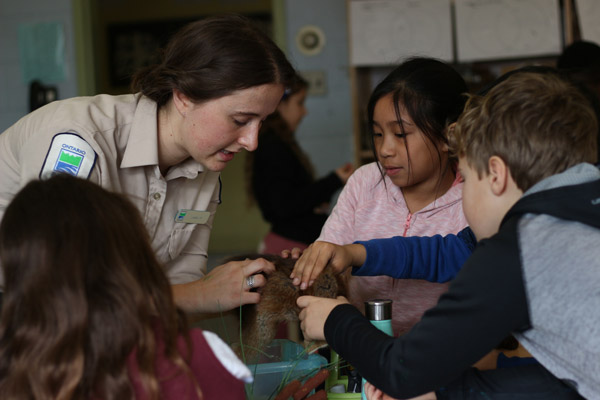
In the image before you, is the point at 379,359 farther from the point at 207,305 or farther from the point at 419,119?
the point at 419,119

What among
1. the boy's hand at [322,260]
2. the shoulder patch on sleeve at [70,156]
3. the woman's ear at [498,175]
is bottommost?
the boy's hand at [322,260]

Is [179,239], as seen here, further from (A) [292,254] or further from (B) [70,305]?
(B) [70,305]

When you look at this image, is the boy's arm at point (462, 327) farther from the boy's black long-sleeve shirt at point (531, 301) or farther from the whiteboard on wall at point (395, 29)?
the whiteboard on wall at point (395, 29)

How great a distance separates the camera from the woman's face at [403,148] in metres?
1.56

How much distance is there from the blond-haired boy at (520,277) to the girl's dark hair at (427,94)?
52 centimetres

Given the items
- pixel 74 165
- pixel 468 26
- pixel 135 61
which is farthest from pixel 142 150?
pixel 135 61

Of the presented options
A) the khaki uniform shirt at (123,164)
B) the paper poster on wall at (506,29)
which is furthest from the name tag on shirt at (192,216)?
the paper poster on wall at (506,29)

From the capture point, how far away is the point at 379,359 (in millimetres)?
935

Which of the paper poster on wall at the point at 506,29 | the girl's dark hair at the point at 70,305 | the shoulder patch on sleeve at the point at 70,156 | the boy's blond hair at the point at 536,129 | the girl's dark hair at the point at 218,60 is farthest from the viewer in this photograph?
the paper poster on wall at the point at 506,29

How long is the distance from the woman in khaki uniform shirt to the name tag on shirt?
0.11 feet

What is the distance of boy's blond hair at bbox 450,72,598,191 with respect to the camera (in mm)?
958

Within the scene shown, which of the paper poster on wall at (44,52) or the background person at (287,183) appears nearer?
the background person at (287,183)

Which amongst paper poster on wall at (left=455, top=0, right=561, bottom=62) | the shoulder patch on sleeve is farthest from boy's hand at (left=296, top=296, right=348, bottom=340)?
paper poster on wall at (left=455, top=0, right=561, bottom=62)

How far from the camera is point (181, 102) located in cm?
145
